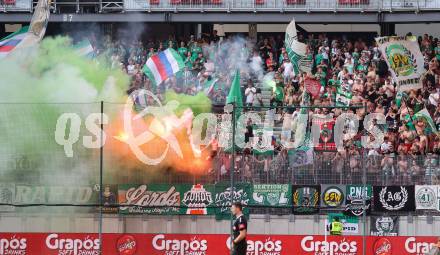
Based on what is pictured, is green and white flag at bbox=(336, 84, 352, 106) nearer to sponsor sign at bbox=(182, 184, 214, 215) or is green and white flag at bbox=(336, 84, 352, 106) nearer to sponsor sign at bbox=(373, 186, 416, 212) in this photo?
sponsor sign at bbox=(373, 186, 416, 212)

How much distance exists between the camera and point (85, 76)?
2678 centimetres

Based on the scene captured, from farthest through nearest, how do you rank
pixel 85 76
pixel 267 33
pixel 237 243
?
1. pixel 267 33
2. pixel 85 76
3. pixel 237 243

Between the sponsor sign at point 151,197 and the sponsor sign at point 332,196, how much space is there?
2815mm

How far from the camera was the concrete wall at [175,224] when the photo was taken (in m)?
22.2

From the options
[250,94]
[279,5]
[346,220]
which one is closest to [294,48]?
[250,94]

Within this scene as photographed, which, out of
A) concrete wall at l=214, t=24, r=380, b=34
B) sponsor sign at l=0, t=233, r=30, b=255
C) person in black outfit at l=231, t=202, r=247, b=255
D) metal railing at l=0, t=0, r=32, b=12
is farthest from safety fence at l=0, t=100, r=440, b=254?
concrete wall at l=214, t=24, r=380, b=34

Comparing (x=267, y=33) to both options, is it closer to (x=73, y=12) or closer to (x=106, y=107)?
(x=73, y=12)

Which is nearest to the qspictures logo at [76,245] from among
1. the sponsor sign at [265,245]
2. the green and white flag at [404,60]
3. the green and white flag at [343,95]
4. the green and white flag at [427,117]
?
the sponsor sign at [265,245]

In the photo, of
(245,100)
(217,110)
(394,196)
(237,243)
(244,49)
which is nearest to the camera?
(237,243)

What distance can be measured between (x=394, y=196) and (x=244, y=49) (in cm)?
1113

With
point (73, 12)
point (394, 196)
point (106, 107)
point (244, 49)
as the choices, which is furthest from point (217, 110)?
point (73, 12)

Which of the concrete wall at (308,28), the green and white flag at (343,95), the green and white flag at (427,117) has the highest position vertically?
the concrete wall at (308,28)

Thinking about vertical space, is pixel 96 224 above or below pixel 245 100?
below

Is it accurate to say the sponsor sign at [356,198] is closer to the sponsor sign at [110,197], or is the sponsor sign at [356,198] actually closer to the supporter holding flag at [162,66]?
the sponsor sign at [110,197]
